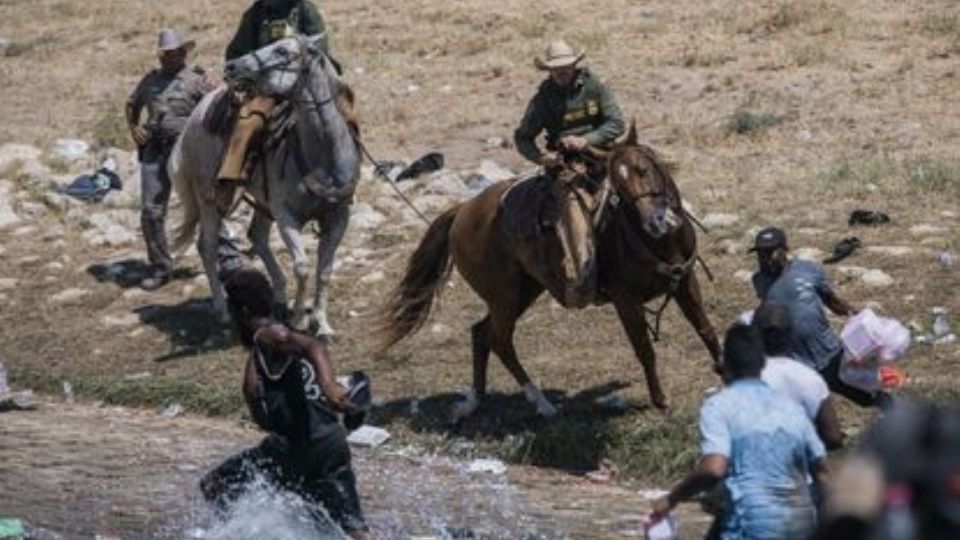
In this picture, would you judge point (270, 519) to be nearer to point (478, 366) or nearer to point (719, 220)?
point (478, 366)

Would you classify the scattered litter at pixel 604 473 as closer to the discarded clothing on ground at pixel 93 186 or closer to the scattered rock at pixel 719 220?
the scattered rock at pixel 719 220

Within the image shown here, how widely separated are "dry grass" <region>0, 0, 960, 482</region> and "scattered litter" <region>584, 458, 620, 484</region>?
61 millimetres

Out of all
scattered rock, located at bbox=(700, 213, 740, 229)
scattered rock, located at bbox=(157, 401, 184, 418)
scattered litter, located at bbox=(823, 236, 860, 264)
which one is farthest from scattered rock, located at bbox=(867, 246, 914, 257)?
scattered rock, located at bbox=(157, 401, 184, 418)

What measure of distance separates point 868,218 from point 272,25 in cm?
402

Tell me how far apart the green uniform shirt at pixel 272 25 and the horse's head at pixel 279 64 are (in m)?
0.57

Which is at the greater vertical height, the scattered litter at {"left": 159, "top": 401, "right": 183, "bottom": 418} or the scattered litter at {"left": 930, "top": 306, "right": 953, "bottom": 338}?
the scattered litter at {"left": 930, "top": 306, "right": 953, "bottom": 338}

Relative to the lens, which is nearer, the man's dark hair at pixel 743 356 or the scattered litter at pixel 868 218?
the man's dark hair at pixel 743 356

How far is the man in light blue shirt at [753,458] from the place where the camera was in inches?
248

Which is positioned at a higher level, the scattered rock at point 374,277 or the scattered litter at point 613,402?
the scattered litter at point 613,402

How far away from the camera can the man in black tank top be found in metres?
7.49

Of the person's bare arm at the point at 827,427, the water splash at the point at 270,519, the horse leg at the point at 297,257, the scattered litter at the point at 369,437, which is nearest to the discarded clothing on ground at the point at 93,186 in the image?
the horse leg at the point at 297,257

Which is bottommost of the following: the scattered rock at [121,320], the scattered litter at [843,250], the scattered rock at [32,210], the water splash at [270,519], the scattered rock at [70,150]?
the scattered rock at [70,150]

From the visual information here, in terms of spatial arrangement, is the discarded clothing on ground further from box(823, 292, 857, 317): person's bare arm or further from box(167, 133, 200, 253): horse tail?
box(823, 292, 857, 317): person's bare arm

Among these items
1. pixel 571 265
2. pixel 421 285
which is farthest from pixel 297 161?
pixel 571 265
